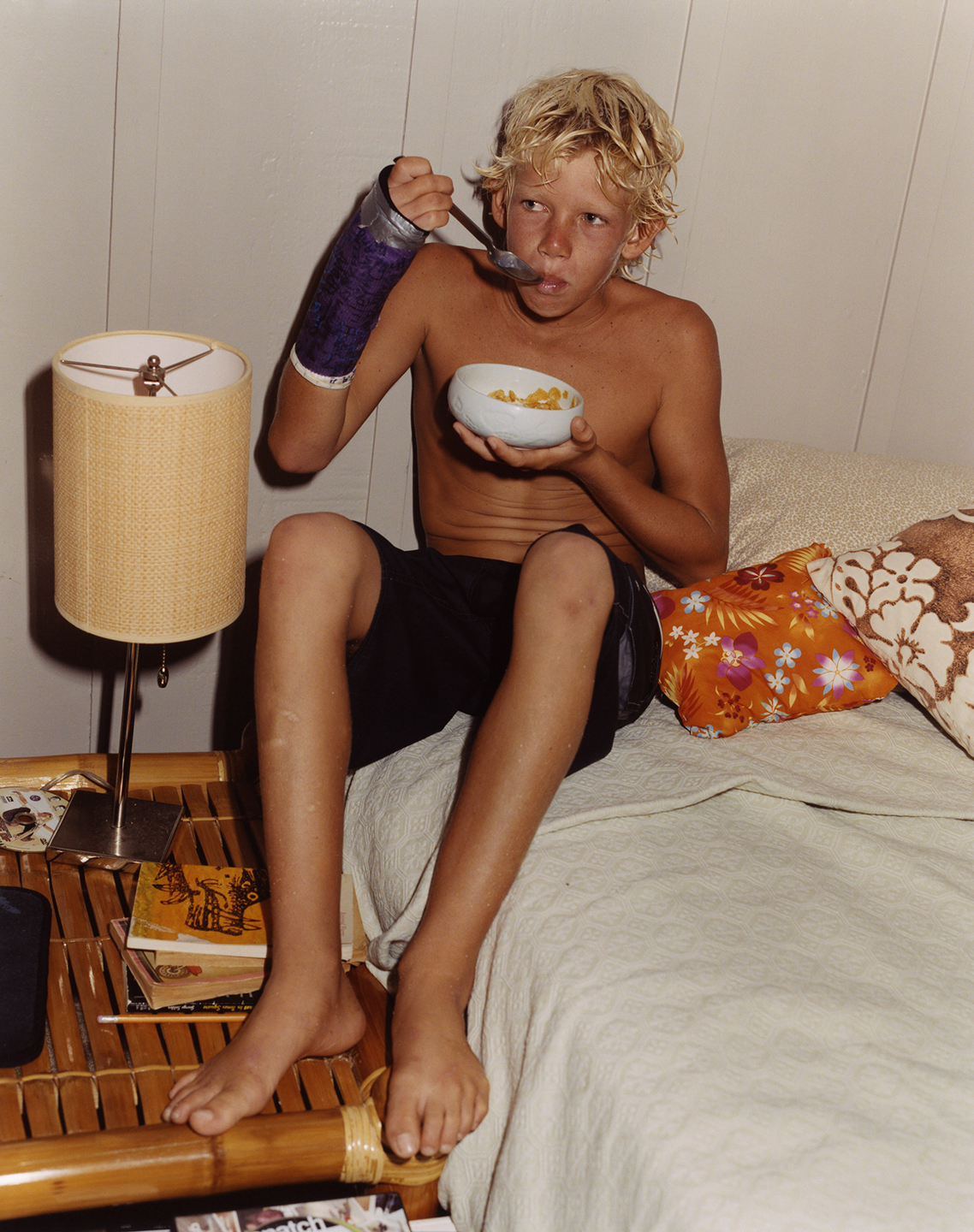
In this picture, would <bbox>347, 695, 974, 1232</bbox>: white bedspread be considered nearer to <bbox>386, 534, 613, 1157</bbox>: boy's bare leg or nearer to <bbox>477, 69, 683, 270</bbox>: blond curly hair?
<bbox>386, 534, 613, 1157</bbox>: boy's bare leg

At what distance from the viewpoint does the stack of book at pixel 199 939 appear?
113cm

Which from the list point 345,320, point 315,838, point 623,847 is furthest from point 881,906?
point 345,320

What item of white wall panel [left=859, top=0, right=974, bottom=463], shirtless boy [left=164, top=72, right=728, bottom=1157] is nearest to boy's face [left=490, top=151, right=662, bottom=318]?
shirtless boy [left=164, top=72, right=728, bottom=1157]

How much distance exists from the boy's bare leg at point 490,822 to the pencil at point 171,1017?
194mm

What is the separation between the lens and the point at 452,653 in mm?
1311

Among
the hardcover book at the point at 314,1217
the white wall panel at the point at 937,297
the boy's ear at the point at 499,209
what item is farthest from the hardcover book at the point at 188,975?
the white wall panel at the point at 937,297

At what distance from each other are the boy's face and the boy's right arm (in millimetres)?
150

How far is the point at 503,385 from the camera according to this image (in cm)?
133

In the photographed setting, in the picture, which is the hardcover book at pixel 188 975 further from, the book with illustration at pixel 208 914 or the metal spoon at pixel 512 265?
the metal spoon at pixel 512 265

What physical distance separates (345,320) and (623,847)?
0.63 m

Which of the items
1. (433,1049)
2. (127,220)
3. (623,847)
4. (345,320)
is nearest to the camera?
(433,1049)

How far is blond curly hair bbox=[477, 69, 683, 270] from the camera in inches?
52.5

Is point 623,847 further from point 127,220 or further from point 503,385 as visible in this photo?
point 127,220

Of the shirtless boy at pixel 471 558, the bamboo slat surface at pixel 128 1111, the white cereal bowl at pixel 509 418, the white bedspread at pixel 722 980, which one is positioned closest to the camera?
the white bedspread at pixel 722 980
